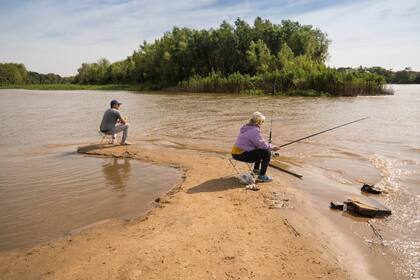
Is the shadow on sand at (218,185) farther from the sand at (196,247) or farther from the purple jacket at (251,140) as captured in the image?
the purple jacket at (251,140)

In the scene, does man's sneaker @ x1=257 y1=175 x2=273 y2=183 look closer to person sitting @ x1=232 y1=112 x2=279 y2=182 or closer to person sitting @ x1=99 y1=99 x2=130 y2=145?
person sitting @ x1=232 y1=112 x2=279 y2=182

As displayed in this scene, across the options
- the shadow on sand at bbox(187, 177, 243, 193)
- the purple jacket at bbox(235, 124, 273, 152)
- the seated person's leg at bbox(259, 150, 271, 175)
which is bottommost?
the shadow on sand at bbox(187, 177, 243, 193)

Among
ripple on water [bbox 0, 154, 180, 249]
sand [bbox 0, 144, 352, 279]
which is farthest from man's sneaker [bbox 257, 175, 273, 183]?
ripple on water [bbox 0, 154, 180, 249]

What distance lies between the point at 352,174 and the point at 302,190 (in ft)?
6.93

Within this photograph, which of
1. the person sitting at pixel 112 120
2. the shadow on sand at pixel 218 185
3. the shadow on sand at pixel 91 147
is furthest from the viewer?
the person sitting at pixel 112 120

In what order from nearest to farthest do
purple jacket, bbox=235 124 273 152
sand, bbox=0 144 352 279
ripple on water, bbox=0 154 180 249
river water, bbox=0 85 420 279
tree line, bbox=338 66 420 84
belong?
1. sand, bbox=0 144 352 279
2. ripple on water, bbox=0 154 180 249
3. river water, bbox=0 85 420 279
4. purple jacket, bbox=235 124 273 152
5. tree line, bbox=338 66 420 84

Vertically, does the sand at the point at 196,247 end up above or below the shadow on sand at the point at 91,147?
below

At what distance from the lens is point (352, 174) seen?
860 cm

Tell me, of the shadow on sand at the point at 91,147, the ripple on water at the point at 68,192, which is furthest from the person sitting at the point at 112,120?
the ripple on water at the point at 68,192

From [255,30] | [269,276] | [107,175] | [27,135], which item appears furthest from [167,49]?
[269,276]

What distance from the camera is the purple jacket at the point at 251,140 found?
7.34m

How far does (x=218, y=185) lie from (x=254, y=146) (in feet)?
3.65

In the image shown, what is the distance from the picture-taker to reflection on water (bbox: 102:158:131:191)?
24.9ft

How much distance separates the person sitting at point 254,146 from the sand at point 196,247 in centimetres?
114
